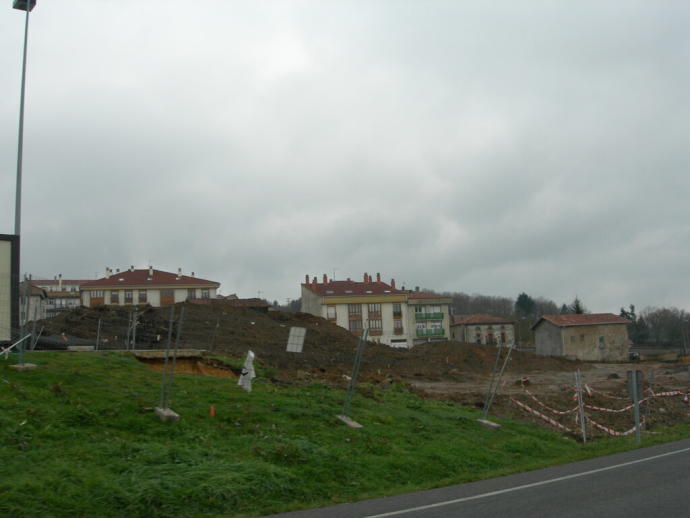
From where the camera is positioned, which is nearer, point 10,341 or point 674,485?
point 674,485

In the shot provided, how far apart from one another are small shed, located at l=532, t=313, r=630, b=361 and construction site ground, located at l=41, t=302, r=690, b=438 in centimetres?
514

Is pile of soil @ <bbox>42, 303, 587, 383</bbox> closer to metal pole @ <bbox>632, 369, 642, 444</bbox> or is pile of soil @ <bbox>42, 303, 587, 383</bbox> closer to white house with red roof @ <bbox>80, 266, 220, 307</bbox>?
metal pole @ <bbox>632, 369, 642, 444</bbox>

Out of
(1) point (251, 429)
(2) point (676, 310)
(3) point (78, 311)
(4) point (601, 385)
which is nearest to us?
(1) point (251, 429)

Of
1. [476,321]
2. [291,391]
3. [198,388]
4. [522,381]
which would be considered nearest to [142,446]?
[198,388]

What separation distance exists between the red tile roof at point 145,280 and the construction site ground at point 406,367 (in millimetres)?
25108

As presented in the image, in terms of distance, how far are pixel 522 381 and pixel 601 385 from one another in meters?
4.75

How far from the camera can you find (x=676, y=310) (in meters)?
149

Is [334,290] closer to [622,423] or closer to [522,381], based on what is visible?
[522,381]

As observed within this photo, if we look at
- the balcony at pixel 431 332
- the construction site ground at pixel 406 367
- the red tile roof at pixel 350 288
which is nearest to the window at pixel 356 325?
the red tile roof at pixel 350 288

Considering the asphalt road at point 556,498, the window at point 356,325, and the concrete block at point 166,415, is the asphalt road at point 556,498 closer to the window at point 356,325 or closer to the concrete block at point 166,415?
the concrete block at point 166,415

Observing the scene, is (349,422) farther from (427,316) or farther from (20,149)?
(427,316)

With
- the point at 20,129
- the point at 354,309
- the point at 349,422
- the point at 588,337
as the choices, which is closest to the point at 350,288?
the point at 354,309

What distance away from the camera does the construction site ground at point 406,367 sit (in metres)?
24.2

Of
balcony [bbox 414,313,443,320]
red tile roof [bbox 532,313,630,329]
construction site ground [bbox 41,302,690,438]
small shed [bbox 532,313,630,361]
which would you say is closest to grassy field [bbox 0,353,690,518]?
construction site ground [bbox 41,302,690,438]
